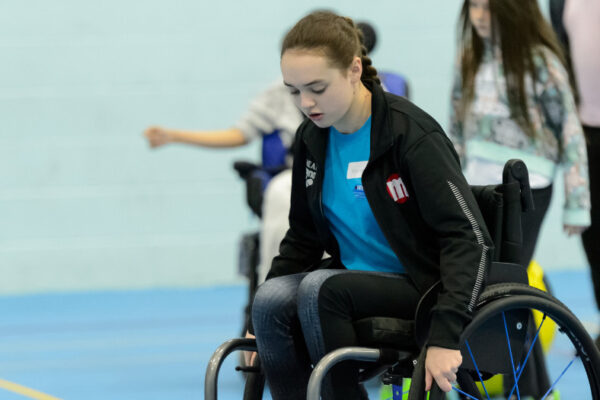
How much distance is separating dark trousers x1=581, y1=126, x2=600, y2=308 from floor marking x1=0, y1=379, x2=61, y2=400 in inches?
71.0

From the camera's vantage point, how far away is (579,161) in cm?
300

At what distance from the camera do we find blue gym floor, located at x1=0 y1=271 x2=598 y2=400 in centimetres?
376

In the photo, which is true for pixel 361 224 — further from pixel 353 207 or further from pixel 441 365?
pixel 441 365

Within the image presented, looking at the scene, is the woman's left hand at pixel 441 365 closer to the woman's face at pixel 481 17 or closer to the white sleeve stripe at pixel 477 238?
the white sleeve stripe at pixel 477 238

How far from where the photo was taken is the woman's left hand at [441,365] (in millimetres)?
1870

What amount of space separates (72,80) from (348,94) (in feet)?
13.8

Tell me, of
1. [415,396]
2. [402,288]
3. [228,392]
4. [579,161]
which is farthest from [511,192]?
[228,392]

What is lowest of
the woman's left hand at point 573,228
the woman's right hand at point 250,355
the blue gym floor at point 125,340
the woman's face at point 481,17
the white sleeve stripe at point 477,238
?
the blue gym floor at point 125,340

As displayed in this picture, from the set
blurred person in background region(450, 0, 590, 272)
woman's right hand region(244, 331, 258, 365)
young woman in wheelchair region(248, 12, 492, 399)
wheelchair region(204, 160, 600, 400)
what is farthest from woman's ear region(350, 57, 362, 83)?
blurred person in background region(450, 0, 590, 272)

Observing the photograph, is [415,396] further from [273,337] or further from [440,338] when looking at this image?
[273,337]

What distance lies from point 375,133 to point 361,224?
7.0 inches

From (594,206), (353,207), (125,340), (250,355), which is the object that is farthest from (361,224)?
(125,340)

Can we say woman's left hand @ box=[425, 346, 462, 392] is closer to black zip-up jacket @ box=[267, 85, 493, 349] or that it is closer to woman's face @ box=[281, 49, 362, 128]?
black zip-up jacket @ box=[267, 85, 493, 349]

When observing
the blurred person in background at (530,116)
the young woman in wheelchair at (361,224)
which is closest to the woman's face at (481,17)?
the blurred person in background at (530,116)
